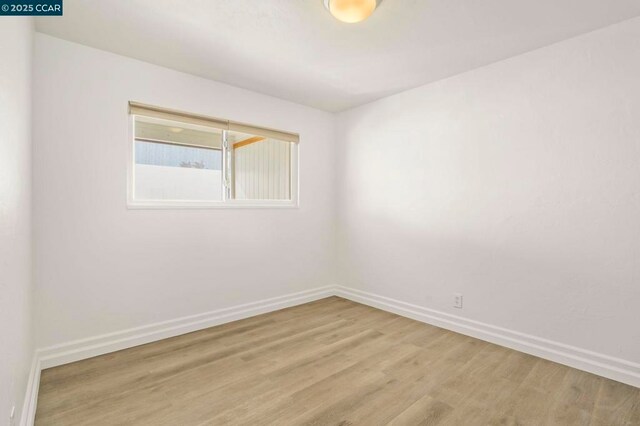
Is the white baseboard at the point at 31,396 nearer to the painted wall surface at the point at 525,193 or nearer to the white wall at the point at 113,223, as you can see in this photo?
the white wall at the point at 113,223

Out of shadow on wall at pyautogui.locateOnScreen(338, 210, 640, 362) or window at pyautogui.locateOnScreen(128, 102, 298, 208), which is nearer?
shadow on wall at pyautogui.locateOnScreen(338, 210, 640, 362)

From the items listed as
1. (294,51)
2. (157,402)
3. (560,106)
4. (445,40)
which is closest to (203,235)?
(157,402)

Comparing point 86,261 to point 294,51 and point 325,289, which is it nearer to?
point 294,51

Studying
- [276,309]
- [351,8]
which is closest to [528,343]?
[276,309]

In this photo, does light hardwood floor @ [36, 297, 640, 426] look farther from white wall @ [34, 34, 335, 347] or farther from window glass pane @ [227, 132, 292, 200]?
window glass pane @ [227, 132, 292, 200]

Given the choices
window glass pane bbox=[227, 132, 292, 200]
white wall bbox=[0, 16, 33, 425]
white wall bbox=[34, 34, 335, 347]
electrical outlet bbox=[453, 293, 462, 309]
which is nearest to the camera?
white wall bbox=[0, 16, 33, 425]

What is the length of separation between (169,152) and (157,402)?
2.14m

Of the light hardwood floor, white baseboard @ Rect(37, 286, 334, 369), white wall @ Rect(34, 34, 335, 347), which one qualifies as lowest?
the light hardwood floor

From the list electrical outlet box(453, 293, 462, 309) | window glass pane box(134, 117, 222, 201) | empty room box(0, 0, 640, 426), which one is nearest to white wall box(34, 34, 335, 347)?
empty room box(0, 0, 640, 426)

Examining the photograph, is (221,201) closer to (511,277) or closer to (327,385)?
(327,385)

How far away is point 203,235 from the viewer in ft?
10.5

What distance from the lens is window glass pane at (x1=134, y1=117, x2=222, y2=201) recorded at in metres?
2.95

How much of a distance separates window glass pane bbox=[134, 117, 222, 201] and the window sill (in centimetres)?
9

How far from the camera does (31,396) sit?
1.84m
